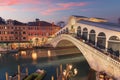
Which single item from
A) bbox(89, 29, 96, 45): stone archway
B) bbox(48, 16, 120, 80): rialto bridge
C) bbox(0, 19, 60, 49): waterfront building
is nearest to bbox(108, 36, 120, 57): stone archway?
bbox(48, 16, 120, 80): rialto bridge

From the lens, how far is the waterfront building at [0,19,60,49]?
2589 inches

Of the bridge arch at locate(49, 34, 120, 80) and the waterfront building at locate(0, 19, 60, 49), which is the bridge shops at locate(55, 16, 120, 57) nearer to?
the bridge arch at locate(49, 34, 120, 80)

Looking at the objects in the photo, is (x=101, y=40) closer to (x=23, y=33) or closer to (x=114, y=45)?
(x=114, y=45)

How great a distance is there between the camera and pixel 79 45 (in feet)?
121

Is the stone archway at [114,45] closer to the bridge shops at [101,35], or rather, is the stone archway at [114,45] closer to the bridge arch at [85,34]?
the bridge shops at [101,35]

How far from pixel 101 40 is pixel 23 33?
41.8m

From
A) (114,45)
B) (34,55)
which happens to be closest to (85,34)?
(114,45)

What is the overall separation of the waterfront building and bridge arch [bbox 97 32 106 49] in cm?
3414

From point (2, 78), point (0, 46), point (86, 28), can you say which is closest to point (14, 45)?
point (0, 46)

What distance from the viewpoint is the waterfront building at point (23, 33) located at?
2589 inches

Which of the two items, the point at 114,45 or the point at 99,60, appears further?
the point at 114,45

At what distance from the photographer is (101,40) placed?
3362 cm

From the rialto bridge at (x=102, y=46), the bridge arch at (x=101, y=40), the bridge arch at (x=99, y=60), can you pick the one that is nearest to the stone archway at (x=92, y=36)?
the rialto bridge at (x=102, y=46)

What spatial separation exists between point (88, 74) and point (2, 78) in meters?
12.9
